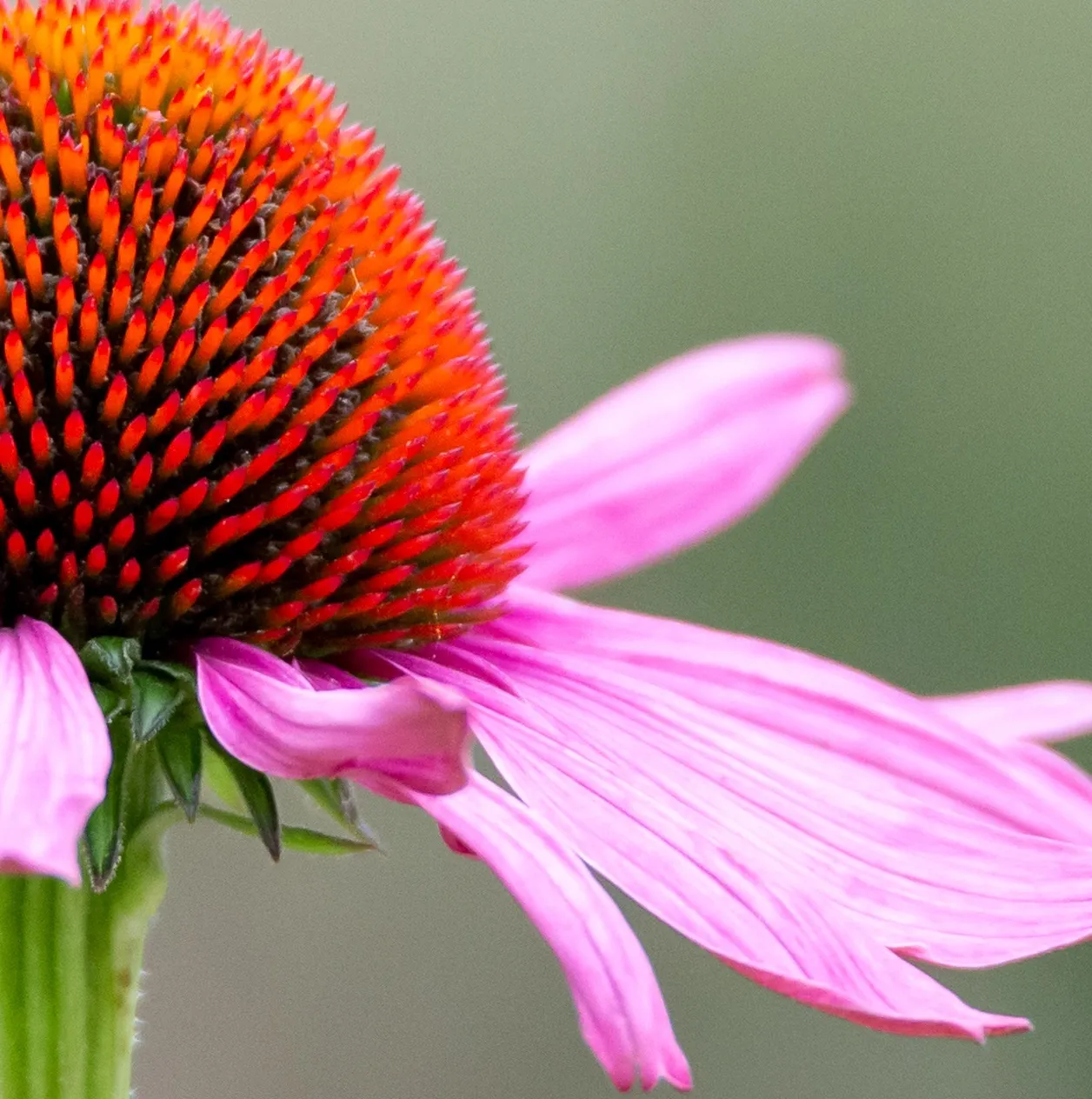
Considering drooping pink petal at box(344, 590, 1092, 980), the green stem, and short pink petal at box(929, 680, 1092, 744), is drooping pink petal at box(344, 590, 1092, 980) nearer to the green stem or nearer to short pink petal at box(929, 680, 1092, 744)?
short pink petal at box(929, 680, 1092, 744)

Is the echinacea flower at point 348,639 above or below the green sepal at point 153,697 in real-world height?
above

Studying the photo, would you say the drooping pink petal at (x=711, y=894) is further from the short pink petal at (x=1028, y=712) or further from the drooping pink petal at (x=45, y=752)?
the short pink petal at (x=1028, y=712)

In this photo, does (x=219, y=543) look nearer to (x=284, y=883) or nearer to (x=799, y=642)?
(x=284, y=883)

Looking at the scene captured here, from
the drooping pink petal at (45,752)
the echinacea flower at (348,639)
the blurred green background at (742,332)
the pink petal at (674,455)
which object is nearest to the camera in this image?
the drooping pink petal at (45,752)

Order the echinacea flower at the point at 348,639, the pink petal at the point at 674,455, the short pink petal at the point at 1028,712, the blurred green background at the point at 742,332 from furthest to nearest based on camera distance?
1. the blurred green background at the point at 742,332
2. the pink petal at the point at 674,455
3. the short pink petal at the point at 1028,712
4. the echinacea flower at the point at 348,639

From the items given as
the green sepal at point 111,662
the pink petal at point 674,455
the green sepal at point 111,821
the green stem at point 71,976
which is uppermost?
the pink petal at point 674,455

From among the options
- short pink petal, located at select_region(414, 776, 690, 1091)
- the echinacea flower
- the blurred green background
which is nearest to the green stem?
the echinacea flower

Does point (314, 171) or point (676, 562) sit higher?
point (314, 171)

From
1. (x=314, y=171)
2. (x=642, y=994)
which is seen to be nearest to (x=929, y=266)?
(x=314, y=171)

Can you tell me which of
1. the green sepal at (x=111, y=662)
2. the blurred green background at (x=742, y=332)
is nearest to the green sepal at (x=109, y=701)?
the green sepal at (x=111, y=662)
